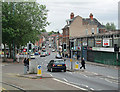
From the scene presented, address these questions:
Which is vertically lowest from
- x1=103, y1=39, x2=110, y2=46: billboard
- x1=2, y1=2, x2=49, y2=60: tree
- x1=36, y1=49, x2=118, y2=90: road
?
x1=36, y1=49, x2=118, y2=90: road

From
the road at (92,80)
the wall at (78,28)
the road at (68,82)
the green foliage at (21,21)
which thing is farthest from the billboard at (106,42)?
the wall at (78,28)

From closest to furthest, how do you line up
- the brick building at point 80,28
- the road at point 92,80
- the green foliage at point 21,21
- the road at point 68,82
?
the road at point 68,82 → the road at point 92,80 → the green foliage at point 21,21 → the brick building at point 80,28

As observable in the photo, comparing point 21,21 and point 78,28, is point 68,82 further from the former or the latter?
point 78,28

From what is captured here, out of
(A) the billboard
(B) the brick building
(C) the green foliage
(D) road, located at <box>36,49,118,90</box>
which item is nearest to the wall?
(B) the brick building

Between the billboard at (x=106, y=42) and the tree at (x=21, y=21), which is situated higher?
the tree at (x=21, y=21)

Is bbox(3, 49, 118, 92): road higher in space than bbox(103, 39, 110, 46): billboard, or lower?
lower

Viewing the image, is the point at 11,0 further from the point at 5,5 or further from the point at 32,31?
the point at 32,31

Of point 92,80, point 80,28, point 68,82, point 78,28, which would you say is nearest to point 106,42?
point 92,80

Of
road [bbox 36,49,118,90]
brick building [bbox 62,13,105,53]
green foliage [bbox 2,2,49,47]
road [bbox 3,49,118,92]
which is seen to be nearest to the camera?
road [bbox 3,49,118,92]

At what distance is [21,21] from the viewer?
1892 inches

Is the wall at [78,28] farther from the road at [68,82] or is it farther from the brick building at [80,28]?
the road at [68,82]

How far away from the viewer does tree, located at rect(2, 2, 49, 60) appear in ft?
155

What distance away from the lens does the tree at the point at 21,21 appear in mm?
47219

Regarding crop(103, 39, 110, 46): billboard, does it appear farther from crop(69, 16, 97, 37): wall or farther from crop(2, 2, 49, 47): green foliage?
crop(69, 16, 97, 37): wall
